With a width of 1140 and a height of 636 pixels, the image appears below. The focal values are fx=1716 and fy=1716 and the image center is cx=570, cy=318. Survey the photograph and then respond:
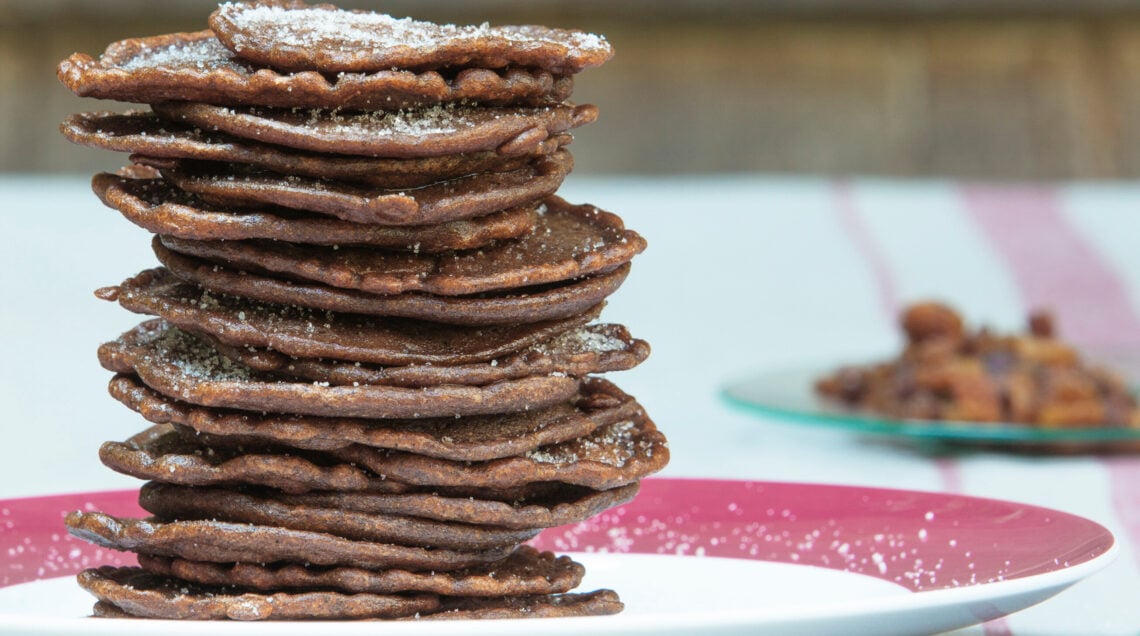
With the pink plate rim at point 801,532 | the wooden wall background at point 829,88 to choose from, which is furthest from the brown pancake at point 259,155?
the wooden wall background at point 829,88

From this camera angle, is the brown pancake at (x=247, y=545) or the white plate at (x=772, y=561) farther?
the brown pancake at (x=247, y=545)

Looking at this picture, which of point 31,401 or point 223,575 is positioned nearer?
point 223,575

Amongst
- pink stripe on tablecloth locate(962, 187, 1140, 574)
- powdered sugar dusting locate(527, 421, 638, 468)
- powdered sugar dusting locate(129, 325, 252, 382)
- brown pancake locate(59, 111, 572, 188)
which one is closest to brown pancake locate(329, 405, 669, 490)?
powdered sugar dusting locate(527, 421, 638, 468)

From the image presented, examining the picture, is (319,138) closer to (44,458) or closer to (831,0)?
(44,458)

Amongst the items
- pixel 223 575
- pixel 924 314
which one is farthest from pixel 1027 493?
pixel 223 575

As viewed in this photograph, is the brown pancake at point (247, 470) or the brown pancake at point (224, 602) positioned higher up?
the brown pancake at point (247, 470)

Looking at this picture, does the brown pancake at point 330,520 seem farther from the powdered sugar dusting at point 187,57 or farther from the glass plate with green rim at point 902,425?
the glass plate with green rim at point 902,425
